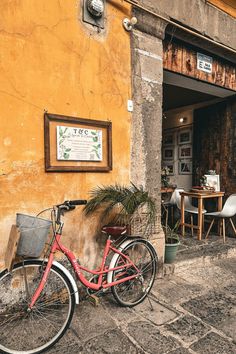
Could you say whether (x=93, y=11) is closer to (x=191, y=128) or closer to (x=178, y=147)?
(x=191, y=128)

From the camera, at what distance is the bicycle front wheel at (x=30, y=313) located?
6.85ft

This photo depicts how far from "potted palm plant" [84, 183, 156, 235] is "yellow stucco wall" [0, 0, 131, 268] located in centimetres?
14

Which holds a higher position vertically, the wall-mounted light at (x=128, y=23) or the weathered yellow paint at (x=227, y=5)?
the weathered yellow paint at (x=227, y=5)

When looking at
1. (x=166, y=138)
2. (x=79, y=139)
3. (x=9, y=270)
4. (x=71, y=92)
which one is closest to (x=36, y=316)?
(x=9, y=270)

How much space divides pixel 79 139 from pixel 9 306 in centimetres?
191

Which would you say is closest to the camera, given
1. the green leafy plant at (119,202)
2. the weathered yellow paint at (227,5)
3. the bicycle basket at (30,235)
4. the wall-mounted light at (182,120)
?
the bicycle basket at (30,235)

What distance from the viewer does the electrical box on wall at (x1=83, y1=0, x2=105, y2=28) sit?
279 cm

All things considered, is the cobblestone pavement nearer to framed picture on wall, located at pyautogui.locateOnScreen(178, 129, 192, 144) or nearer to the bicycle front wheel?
the bicycle front wheel

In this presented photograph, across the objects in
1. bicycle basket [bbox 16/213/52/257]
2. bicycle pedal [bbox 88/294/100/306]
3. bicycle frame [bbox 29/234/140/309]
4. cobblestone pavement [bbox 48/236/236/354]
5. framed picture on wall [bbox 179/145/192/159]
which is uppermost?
framed picture on wall [bbox 179/145/192/159]

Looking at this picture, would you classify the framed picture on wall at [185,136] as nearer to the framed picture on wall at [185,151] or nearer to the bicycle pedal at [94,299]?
the framed picture on wall at [185,151]

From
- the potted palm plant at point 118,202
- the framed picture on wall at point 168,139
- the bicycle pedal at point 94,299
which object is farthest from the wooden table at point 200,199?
the bicycle pedal at point 94,299

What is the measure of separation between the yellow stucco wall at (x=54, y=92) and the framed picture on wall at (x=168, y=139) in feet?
12.7

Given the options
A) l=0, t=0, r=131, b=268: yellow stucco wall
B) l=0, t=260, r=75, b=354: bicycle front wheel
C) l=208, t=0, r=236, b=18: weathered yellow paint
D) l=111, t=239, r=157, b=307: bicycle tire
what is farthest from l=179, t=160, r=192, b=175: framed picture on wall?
l=0, t=260, r=75, b=354: bicycle front wheel

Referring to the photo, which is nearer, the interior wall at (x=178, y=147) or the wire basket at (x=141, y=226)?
the wire basket at (x=141, y=226)
